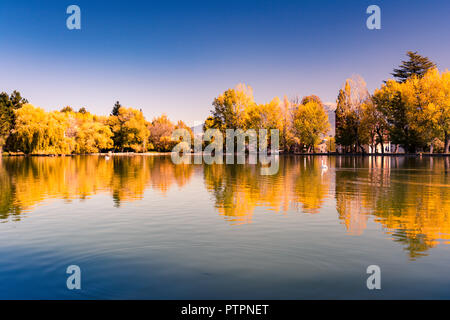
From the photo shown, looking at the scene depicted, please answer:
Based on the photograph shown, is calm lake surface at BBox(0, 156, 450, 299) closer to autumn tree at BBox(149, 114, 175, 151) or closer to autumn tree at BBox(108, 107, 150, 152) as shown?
autumn tree at BBox(108, 107, 150, 152)

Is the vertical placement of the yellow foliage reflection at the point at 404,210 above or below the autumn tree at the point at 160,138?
below

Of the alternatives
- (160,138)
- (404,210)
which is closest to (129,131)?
(160,138)

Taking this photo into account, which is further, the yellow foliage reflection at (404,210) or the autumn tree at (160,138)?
the autumn tree at (160,138)

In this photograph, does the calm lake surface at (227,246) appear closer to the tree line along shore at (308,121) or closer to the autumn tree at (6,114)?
the tree line along shore at (308,121)

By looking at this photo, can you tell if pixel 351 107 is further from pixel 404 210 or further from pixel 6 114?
pixel 6 114

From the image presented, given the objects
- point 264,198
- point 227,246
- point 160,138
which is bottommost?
point 227,246

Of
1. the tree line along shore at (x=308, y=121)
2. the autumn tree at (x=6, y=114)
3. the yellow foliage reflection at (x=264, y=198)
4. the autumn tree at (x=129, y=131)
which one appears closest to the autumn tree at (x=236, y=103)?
the tree line along shore at (x=308, y=121)

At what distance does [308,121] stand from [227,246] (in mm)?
83792

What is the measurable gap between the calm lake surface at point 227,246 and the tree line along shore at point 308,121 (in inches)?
2341

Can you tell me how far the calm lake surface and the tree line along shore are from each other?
59.5m

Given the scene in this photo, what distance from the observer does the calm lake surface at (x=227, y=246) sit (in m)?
6.80

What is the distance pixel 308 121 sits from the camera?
89938mm

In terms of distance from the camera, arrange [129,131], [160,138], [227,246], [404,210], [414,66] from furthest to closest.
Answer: [160,138], [129,131], [414,66], [404,210], [227,246]

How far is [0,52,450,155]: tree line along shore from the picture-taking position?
69438 mm
